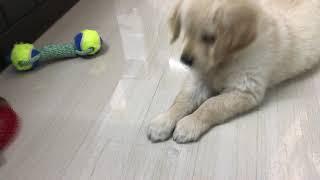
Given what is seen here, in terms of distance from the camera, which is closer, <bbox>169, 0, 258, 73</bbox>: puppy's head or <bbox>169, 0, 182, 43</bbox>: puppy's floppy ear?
<bbox>169, 0, 258, 73</bbox>: puppy's head

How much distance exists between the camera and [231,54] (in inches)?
58.3

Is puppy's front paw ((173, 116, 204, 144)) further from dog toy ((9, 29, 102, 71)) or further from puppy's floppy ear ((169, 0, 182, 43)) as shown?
dog toy ((9, 29, 102, 71))

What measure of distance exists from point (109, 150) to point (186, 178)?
33cm

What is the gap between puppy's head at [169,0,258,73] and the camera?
1.37 metres

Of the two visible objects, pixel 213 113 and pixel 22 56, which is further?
pixel 22 56

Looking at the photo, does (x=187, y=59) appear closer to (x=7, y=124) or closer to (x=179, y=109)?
(x=179, y=109)

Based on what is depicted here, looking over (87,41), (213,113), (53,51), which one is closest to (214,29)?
(213,113)

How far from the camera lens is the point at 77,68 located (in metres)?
2.02

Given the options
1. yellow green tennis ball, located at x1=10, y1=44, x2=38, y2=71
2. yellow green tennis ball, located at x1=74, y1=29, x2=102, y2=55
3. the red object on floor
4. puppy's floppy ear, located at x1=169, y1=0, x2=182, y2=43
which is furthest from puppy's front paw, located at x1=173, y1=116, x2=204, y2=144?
yellow green tennis ball, located at x1=10, y1=44, x2=38, y2=71

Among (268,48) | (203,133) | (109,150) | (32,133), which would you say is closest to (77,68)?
(32,133)

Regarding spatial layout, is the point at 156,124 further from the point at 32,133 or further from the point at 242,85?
the point at 32,133

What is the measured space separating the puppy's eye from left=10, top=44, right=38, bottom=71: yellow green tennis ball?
984mm

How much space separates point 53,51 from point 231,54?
3.33 feet

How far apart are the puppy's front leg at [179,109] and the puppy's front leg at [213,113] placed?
4 centimetres
